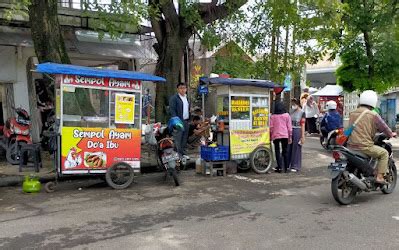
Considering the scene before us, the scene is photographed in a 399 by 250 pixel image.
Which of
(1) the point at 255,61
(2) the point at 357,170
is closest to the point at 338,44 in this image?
(1) the point at 255,61

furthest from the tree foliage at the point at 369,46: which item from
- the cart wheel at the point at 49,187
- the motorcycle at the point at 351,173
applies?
the cart wheel at the point at 49,187

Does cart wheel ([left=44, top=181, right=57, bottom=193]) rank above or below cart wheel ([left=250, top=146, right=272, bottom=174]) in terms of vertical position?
below

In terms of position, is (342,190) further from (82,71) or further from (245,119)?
(82,71)

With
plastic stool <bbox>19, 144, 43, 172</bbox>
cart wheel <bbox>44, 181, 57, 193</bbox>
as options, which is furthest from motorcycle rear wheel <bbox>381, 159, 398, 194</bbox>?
plastic stool <bbox>19, 144, 43, 172</bbox>

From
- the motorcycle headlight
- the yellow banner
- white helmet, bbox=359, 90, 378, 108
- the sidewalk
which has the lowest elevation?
the sidewalk

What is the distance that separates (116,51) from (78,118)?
5549 mm

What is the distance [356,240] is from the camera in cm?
517

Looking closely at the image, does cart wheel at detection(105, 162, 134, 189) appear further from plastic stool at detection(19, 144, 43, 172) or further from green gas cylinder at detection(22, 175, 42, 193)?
plastic stool at detection(19, 144, 43, 172)

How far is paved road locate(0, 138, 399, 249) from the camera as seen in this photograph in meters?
5.16

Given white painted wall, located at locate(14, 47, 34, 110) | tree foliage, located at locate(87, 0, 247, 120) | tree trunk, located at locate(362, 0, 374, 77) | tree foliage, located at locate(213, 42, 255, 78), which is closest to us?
tree foliage, located at locate(87, 0, 247, 120)

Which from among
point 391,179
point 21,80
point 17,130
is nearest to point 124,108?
point 17,130

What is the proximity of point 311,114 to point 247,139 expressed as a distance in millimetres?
9067

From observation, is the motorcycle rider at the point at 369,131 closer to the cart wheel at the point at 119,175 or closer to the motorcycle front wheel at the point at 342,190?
the motorcycle front wheel at the point at 342,190

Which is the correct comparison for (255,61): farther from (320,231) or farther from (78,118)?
(320,231)
